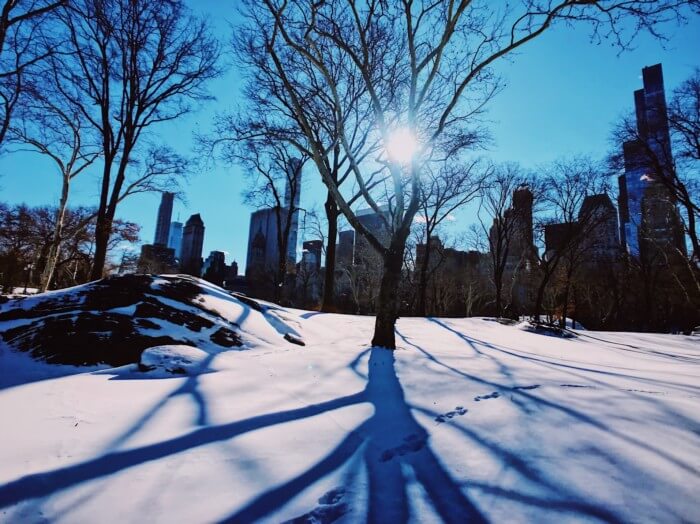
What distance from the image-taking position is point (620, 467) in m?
1.68

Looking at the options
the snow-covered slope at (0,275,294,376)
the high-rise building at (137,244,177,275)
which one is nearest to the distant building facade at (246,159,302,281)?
the snow-covered slope at (0,275,294,376)

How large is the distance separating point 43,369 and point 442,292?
4593 centimetres

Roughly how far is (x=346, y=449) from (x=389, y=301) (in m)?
4.22

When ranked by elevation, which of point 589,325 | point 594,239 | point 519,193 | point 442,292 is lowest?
point 589,325

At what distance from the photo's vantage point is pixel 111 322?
4855mm

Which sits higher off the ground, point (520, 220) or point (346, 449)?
point (520, 220)

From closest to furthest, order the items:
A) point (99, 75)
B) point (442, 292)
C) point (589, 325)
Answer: point (99, 75)
point (589, 325)
point (442, 292)

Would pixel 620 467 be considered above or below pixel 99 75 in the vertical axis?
below

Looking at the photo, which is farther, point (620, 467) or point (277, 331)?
point (277, 331)

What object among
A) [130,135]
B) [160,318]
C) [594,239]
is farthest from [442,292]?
[160,318]

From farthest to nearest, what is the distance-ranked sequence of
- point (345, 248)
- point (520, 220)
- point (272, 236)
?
point (272, 236), point (345, 248), point (520, 220)

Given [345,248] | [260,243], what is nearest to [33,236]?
[345,248]

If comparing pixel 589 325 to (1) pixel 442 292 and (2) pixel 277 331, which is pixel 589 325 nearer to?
(1) pixel 442 292

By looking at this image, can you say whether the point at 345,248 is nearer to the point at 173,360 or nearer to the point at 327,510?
Answer: the point at 173,360
